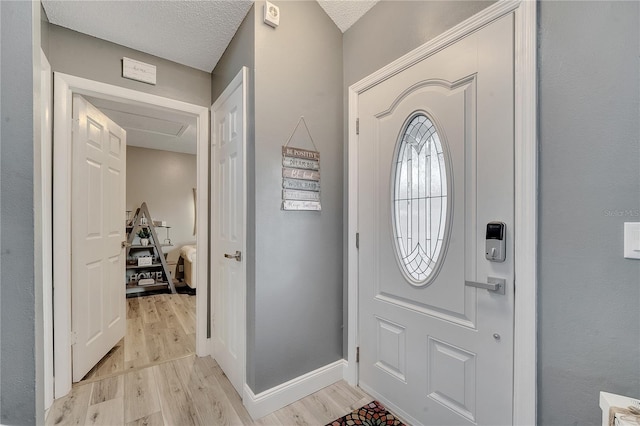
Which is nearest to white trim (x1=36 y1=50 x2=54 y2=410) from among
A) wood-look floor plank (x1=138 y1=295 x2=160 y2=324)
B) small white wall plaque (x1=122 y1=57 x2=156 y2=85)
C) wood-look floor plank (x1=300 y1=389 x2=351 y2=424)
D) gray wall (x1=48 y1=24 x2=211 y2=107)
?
gray wall (x1=48 y1=24 x2=211 y2=107)

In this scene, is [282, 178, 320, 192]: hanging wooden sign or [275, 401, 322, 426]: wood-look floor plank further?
[282, 178, 320, 192]: hanging wooden sign

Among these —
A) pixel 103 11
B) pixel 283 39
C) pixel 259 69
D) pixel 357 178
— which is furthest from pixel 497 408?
pixel 103 11

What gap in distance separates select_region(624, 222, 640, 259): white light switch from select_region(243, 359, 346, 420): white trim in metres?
1.68

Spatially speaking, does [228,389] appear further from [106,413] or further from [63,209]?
[63,209]

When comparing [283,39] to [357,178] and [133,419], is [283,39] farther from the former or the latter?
[133,419]

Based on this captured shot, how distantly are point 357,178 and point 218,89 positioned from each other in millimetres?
1348

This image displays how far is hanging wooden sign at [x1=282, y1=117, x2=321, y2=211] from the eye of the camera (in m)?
1.77

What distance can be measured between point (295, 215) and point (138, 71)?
63.5 inches

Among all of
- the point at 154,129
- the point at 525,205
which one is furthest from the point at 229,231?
the point at 154,129

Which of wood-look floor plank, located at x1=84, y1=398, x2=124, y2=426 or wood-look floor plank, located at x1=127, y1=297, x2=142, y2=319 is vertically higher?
wood-look floor plank, located at x1=84, y1=398, x2=124, y2=426

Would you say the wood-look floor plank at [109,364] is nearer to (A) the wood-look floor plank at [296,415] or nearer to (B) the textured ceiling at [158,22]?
(A) the wood-look floor plank at [296,415]

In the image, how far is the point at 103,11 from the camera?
175 cm

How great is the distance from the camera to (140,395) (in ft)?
6.04

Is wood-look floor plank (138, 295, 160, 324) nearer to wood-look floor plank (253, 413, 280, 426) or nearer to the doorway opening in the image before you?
the doorway opening
